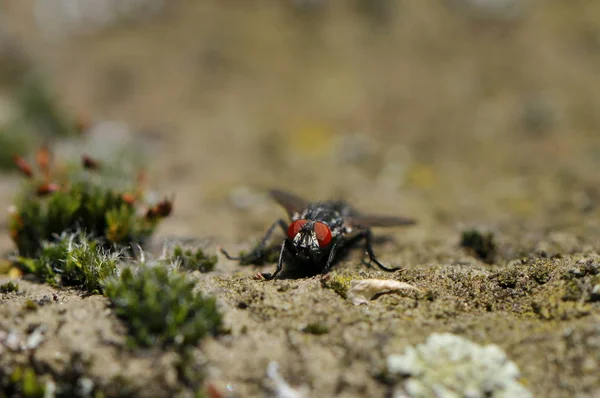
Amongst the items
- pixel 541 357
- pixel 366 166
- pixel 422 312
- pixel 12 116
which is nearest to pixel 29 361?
pixel 422 312

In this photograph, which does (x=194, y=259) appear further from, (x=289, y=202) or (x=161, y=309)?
(x=161, y=309)

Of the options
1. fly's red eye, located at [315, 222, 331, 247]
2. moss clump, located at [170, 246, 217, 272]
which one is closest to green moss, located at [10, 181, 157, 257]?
moss clump, located at [170, 246, 217, 272]

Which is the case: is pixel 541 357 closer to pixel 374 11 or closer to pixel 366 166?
pixel 366 166

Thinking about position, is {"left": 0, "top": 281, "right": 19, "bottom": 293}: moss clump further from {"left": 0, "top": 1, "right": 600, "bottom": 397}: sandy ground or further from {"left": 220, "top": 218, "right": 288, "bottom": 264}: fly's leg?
{"left": 220, "top": 218, "right": 288, "bottom": 264}: fly's leg

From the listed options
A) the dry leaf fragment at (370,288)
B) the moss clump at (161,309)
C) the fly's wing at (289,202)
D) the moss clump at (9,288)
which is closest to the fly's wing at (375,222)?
the fly's wing at (289,202)

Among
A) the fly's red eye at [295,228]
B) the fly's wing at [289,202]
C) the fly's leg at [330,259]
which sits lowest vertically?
the fly's leg at [330,259]

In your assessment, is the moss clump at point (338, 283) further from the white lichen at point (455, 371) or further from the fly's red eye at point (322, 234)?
the white lichen at point (455, 371)

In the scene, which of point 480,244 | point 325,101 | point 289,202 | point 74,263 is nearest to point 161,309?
point 74,263
